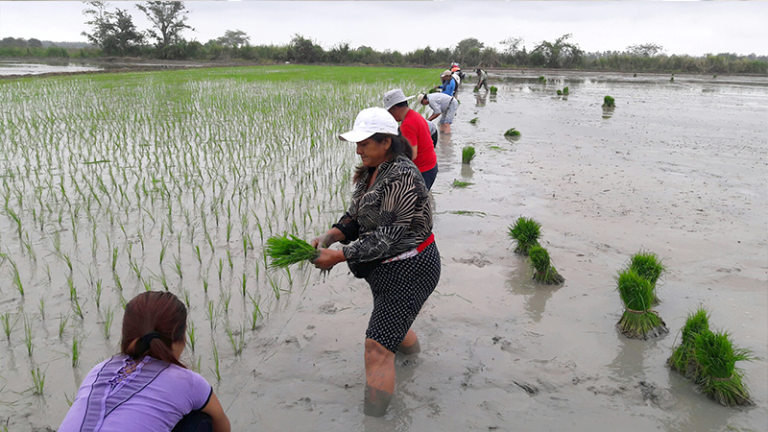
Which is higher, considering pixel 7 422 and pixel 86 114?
pixel 86 114

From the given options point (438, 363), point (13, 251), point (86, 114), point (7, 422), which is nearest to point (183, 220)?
point (13, 251)

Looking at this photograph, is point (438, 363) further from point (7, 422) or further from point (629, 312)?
point (7, 422)

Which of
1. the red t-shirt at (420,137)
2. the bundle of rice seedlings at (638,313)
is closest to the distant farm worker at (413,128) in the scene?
the red t-shirt at (420,137)

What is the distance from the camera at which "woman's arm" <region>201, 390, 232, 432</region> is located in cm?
170

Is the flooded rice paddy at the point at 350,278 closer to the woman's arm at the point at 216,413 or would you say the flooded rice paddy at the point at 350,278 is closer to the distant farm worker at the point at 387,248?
the distant farm worker at the point at 387,248

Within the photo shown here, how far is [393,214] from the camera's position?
2.17 metres

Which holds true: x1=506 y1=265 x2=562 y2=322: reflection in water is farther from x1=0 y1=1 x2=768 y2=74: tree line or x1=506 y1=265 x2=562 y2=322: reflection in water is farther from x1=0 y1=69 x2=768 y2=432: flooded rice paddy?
x1=0 y1=1 x2=768 y2=74: tree line

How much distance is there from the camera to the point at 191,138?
810 centimetres

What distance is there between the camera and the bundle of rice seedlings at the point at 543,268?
12.1 feet

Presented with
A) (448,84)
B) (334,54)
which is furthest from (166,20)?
(448,84)

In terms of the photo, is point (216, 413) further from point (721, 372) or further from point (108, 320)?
point (721, 372)

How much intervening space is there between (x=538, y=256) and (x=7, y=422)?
10.5 ft

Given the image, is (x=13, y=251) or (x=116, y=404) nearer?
Answer: (x=116, y=404)

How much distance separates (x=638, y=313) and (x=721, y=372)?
646mm
